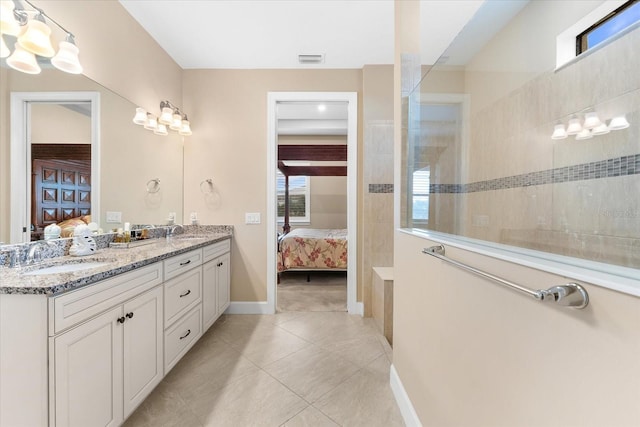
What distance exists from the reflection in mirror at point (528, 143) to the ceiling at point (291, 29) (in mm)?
249

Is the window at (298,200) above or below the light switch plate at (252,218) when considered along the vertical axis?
above

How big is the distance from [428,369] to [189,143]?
2.97 m

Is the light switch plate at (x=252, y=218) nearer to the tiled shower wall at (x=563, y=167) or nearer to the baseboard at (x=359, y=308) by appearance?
the baseboard at (x=359, y=308)

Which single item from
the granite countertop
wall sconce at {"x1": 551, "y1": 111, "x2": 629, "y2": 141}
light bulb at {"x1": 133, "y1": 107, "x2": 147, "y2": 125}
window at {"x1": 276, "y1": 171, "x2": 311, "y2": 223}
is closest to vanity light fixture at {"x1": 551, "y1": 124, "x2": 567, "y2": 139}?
wall sconce at {"x1": 551, "y1": 111, "x2": 629, "y2": 141}

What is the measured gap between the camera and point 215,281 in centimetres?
241

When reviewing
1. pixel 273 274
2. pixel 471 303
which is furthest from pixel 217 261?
pixel 471 303

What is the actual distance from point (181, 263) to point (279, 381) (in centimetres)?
105

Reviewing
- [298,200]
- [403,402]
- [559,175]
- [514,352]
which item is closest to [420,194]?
[559,175]

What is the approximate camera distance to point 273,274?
112 inches

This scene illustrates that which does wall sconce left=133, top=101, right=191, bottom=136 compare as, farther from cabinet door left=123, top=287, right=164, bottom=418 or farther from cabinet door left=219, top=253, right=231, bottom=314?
cabinet door left=123, top=287, right=164, bottom=418

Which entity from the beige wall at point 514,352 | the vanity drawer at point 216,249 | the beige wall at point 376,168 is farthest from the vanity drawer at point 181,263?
the beige wall at point 376,168

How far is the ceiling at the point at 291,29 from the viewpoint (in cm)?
198

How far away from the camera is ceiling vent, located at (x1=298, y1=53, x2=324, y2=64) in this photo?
260 cm

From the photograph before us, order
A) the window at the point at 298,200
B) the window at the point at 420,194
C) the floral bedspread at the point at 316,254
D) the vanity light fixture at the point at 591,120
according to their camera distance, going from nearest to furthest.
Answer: the vanity light fixture at the point at 591,120
the window at the point at 420,194
the floral bedspread at the point at 316,254
the window at the point at 298,200
